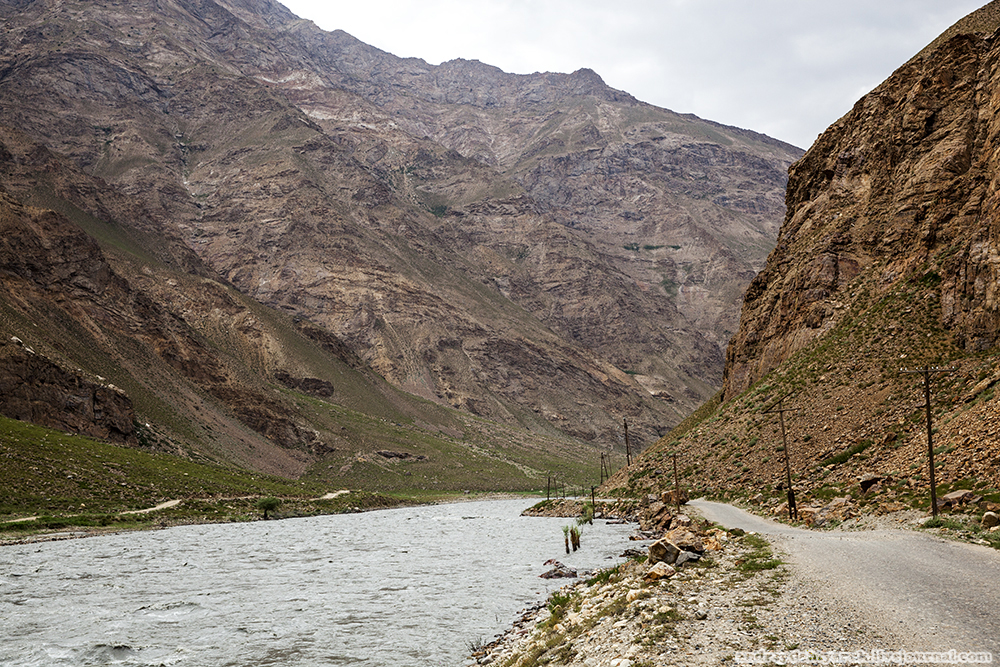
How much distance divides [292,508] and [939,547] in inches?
3576

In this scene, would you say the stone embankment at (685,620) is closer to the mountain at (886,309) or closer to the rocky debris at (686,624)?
the rocky debris at (686,624)

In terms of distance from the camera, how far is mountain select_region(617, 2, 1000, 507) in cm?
3988

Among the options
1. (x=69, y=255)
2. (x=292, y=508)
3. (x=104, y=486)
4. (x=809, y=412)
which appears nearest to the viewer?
(x=809, y=412)

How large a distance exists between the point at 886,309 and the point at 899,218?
40.3ft

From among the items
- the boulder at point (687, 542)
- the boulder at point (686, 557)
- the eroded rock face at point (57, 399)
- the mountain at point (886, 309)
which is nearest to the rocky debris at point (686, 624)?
the boulder at point (686, 557)

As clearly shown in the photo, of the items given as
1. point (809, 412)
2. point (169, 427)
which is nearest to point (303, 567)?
point (809, 412)

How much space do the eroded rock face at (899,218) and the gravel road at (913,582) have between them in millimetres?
28979

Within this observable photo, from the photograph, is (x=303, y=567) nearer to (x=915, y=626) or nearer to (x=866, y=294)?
(x=915, y=626)

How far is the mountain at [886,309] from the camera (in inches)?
1570

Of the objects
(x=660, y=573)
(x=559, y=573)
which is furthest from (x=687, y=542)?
(x=559, y=573)

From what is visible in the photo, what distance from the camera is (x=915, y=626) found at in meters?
11.5

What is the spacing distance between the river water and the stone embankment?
3.13m

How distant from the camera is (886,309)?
2128 inches

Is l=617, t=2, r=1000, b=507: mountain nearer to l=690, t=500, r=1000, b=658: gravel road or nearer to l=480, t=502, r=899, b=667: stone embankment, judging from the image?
l=690, t=500, r=1000, b=658: gravel road
